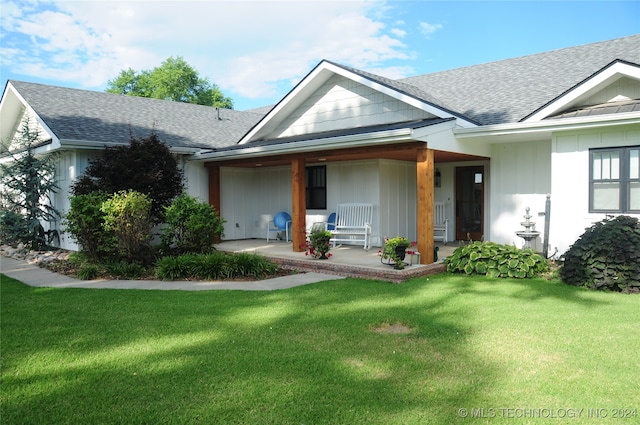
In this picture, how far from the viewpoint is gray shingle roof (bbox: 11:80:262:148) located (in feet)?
41.3

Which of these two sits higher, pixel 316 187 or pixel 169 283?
pixel 316 187

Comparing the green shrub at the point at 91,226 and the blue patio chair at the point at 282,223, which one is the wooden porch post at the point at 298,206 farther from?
the green shrub at the point at 91,226

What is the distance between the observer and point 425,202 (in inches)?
368

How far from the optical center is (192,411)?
3414 millimetres

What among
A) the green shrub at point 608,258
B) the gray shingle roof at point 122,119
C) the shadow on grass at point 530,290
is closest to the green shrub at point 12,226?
the gray shingle roof at point 122,119

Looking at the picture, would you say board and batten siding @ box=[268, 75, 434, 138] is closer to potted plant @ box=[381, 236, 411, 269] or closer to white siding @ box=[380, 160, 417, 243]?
white siding @ box=[380, 160, 417, 243]

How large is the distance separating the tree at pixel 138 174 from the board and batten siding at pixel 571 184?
8.67m

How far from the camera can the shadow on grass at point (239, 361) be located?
3.45m

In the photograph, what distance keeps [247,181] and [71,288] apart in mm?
8367

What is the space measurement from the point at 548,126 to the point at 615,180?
Answer: 1577 mm

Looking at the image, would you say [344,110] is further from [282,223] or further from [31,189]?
[31,189]

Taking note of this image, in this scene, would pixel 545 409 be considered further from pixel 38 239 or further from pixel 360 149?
pixel 38 239

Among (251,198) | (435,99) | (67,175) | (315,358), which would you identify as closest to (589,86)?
(435,99)

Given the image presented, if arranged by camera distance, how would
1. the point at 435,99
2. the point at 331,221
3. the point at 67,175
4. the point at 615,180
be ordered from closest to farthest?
the point at 615,180
the point at 435,99
the point at 67,175
the point at 331,221
